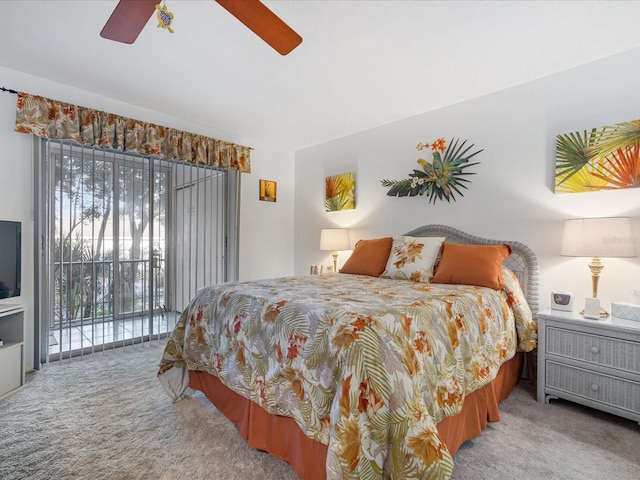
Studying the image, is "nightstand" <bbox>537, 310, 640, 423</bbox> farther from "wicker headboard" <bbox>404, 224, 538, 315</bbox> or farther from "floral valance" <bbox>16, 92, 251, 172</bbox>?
"floral valance" <bbox>16, 92, 251, 172</bbox>

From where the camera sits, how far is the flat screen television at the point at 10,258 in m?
2.34

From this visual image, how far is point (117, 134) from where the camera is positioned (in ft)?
10.1

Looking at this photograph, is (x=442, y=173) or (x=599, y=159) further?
(x=442, y=173)

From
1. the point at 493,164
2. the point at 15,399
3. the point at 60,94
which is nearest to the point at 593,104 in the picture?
the point at 493,164

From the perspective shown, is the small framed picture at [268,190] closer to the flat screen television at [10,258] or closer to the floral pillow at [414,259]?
the floral pillow at [414,259]

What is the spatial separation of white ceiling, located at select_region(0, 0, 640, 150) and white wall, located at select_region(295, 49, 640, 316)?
0.17 meters

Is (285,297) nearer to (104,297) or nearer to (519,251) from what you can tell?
(519,251)

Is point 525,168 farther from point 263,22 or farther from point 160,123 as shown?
point 160,123

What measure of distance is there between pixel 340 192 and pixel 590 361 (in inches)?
117

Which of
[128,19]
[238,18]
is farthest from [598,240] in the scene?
[128,19]

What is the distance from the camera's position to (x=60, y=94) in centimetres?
286

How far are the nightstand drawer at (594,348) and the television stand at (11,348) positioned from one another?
3804 mm

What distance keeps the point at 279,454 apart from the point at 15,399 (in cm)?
203

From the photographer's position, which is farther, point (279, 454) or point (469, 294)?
point (469, 294)
